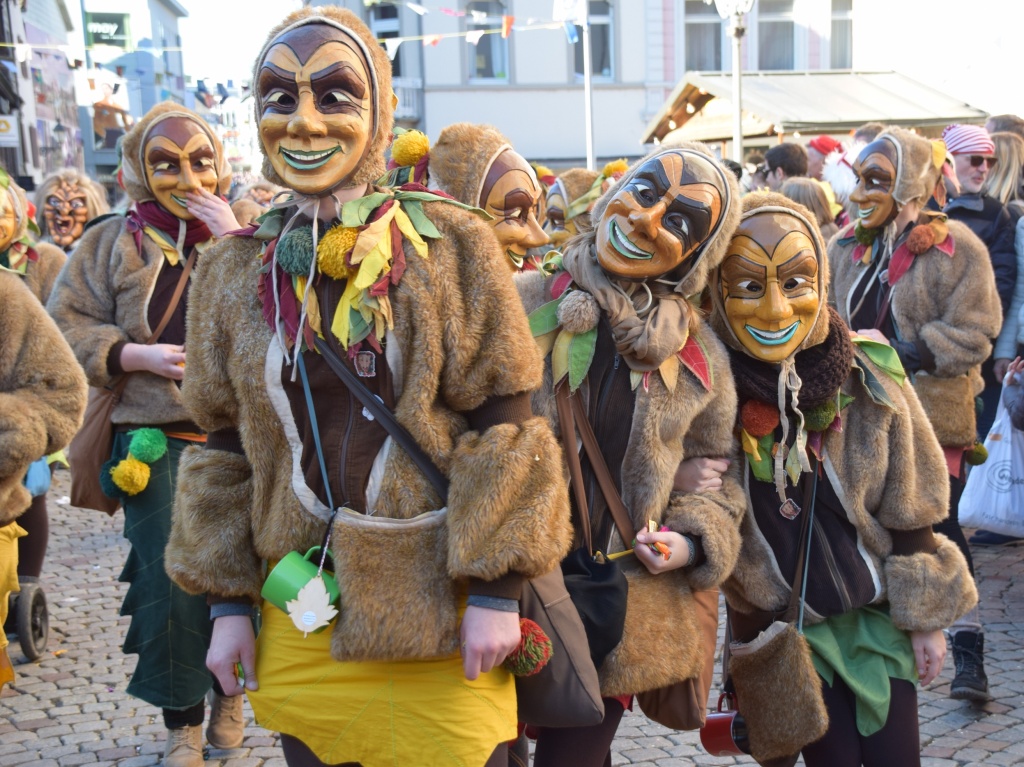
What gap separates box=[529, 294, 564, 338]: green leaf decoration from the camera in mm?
2850

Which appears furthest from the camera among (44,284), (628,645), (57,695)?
(44,284)

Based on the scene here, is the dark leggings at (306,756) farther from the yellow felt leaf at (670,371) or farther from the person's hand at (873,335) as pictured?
the person's hand at (873,335)

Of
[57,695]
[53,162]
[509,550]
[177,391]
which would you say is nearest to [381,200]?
[509,550]

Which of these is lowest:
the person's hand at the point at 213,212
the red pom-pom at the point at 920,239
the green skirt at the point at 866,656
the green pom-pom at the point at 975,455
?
the green pom-pom at the point at 975,455

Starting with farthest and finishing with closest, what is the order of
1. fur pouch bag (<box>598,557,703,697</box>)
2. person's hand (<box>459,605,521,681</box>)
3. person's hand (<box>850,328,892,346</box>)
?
person's hand (<box>850,328,892,346</box>), fur pouch bag (<box>598,557,703,697</box>), person's hand (<box>459,605,521,681</box>)

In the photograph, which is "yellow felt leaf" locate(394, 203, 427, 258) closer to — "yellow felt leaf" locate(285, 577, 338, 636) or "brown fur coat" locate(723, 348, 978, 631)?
"yellow felt leaf" locate(285, 577, 338, 636)

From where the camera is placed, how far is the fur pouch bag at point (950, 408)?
15.9ft

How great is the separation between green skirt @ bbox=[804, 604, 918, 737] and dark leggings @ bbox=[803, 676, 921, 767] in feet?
0.08

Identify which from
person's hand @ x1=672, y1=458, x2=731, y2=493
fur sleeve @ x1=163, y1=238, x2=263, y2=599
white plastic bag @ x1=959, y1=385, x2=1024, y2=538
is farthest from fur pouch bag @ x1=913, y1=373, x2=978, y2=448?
fur sleeve @ x1=163, y1=238, x2=263, y2=599

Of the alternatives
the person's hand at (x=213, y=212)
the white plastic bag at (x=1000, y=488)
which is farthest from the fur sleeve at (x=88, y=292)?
the white plastic bag at (x=1000, y=488)

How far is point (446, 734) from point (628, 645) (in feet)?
2.14

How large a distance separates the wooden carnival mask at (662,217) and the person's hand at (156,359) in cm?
187

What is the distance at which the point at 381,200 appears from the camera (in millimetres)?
2342

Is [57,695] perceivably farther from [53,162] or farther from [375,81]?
[53,162]
